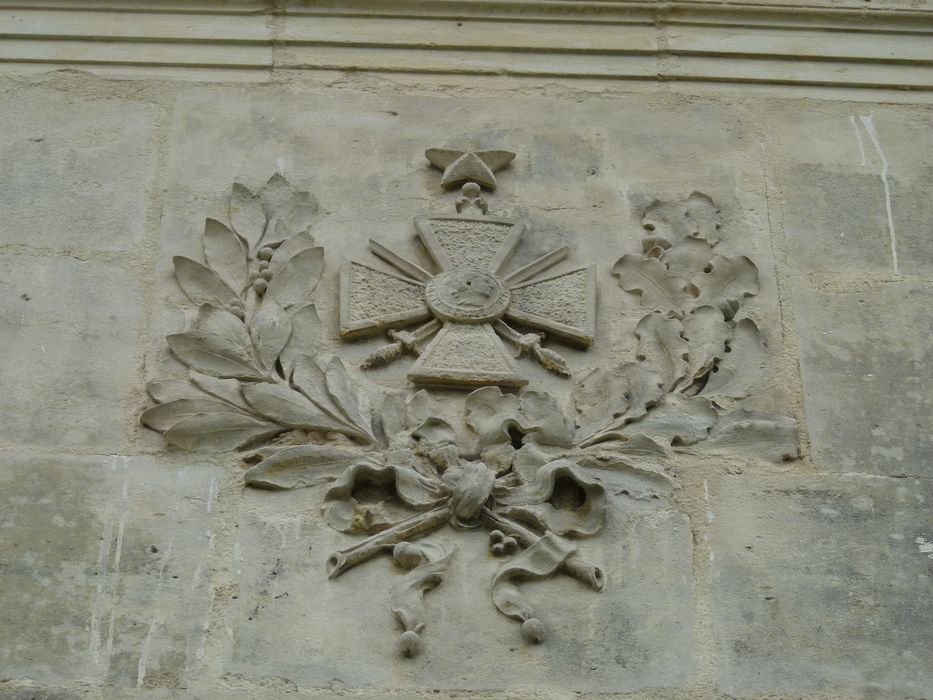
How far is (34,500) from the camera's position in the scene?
14.6 ft

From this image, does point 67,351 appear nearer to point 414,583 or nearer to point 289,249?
point 289,249

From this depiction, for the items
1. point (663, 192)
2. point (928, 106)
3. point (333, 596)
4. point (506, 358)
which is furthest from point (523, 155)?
point (333, 596)

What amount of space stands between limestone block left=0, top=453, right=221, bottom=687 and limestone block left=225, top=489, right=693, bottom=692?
10 cm

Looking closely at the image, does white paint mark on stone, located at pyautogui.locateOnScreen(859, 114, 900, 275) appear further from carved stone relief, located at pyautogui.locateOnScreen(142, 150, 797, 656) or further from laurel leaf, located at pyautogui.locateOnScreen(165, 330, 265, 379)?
laurel leaf, located at pyautogui.locateOnScreen(165, 330, 265, 379)

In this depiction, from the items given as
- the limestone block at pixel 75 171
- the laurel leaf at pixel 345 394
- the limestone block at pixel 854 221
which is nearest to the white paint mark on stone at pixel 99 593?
the laurel leaf at pixel 345 394

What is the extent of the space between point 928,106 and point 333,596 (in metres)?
2.14

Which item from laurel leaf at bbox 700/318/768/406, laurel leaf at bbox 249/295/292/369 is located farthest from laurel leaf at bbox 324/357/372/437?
laurel leaf at bbox 700/318/768/406

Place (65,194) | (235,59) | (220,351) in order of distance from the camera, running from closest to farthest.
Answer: (220,351)
(65,194)
(235,59)

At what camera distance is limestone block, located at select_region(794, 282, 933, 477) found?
465 centimetres

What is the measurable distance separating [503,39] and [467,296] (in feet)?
3.13

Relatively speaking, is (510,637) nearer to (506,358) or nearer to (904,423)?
(506,358)

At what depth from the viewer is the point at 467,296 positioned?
486 cm

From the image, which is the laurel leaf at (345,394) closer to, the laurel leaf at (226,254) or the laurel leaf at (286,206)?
the laurel leaf at (226,254)

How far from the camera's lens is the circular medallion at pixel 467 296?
482 centimetres
